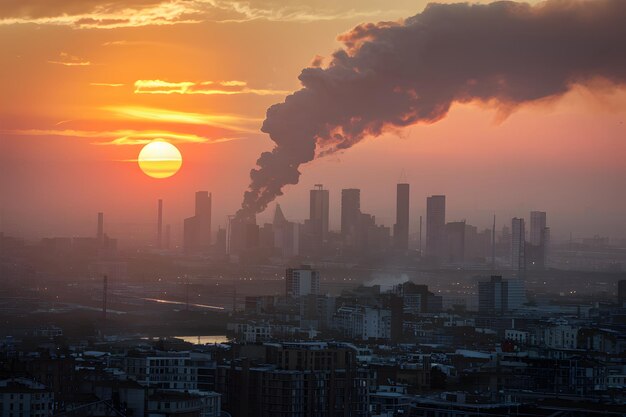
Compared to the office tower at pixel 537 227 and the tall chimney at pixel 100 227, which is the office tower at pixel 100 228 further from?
the office tower at pixel 537 227

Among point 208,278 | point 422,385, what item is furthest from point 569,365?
point 208,278

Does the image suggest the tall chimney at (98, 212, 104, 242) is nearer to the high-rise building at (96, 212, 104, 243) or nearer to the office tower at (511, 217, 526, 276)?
the high-rise building at (96, 212, 104, 243)

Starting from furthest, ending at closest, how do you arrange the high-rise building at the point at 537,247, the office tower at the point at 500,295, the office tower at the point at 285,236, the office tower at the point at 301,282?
the high-rise building at the point at 537,247 < the office tower at the point at 285,236 < the office tower at the point at 500,295 < the office tower at the point at 301,282

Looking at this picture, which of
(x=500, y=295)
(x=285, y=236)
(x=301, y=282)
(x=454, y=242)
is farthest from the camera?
(x=454, y=242)

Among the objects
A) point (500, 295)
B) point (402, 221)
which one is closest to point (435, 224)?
point (402, 221)

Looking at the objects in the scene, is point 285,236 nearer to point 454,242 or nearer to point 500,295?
point 454,242

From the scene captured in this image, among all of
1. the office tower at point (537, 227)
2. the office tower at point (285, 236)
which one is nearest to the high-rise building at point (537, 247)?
the office tower at point (537, 227)
